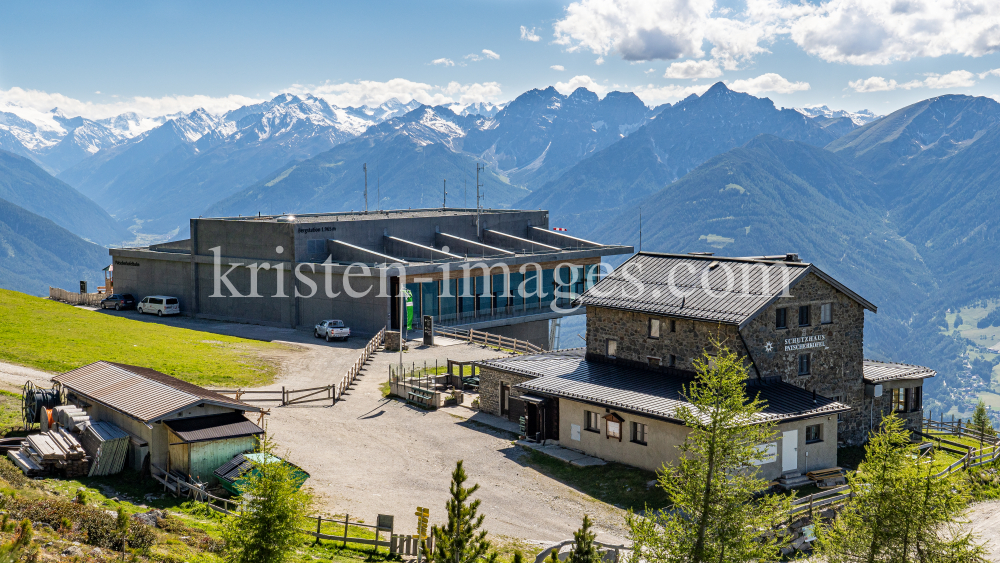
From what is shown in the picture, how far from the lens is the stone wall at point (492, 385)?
4200 cm

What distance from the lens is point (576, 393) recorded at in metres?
36.6

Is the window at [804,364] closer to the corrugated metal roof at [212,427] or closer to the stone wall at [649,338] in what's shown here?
the stone wall at [649,338]

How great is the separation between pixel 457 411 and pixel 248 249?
110 ft

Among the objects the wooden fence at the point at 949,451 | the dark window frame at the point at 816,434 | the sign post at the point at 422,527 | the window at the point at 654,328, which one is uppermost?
the window at the point at 654,328

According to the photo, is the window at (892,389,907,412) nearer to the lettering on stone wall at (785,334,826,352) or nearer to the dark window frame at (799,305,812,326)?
the lettering on stone wall at (785,334,826,352)

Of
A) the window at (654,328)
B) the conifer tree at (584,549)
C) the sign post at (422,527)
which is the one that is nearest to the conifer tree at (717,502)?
the conifer tree at (584,549)

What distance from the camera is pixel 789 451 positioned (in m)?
33.1

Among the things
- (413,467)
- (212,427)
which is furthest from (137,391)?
(413,467)

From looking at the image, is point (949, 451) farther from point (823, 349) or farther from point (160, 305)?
point (160, 305)

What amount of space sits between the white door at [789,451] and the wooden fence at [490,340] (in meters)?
24.9

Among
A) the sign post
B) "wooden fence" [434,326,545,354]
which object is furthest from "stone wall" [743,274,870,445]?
"wooden fence" [434,326,545,354]

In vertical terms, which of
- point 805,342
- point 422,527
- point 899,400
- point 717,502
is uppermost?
point 805,342

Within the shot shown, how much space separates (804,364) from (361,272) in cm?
3402
